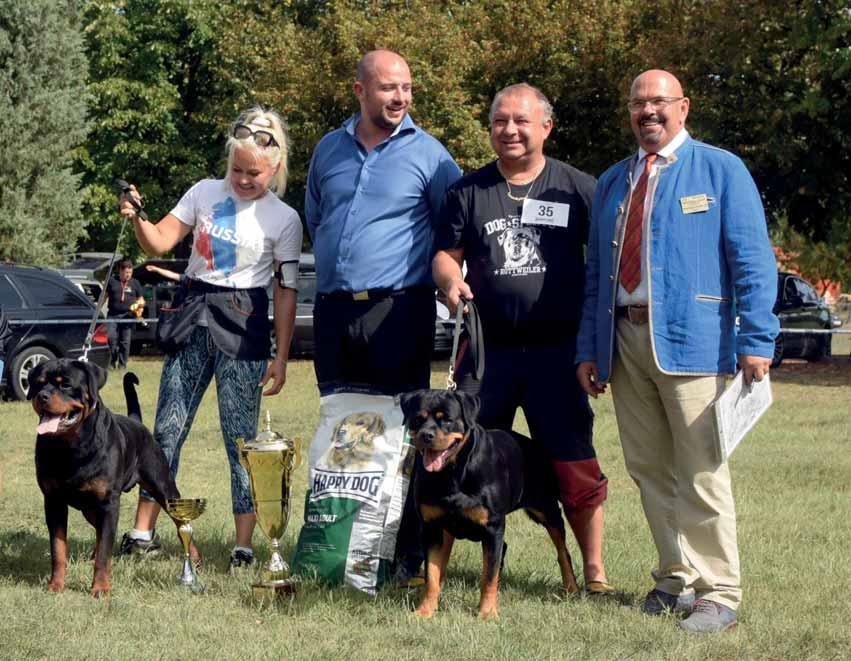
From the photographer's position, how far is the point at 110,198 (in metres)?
29.4

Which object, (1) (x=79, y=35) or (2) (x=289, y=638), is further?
(1) (x=79, y=35)

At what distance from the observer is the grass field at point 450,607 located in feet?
13.4

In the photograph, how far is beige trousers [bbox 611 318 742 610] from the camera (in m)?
4.40


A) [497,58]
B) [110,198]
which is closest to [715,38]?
[497,58]

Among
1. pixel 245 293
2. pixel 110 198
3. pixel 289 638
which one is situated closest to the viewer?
pixel 289 638

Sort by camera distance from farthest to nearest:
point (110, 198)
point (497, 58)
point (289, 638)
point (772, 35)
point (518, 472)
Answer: point (110, 198), point (497, 58), point (772, 35), point (518, 472), point (289, 638)

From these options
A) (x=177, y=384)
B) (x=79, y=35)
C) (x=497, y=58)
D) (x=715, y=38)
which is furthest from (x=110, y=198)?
(x=177, y=384)

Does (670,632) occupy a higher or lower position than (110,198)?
lower

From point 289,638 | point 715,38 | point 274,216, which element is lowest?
point 289,638

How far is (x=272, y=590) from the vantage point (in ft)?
15.3

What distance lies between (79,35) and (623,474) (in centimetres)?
2202

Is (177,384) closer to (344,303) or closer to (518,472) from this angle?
(344,303)

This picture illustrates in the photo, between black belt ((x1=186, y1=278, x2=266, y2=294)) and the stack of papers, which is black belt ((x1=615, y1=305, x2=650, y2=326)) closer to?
the stack of papers

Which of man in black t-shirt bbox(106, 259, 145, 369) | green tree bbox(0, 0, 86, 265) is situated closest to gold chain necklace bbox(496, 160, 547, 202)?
man in black t-shirt bbox(106, 259, 145, 369)
